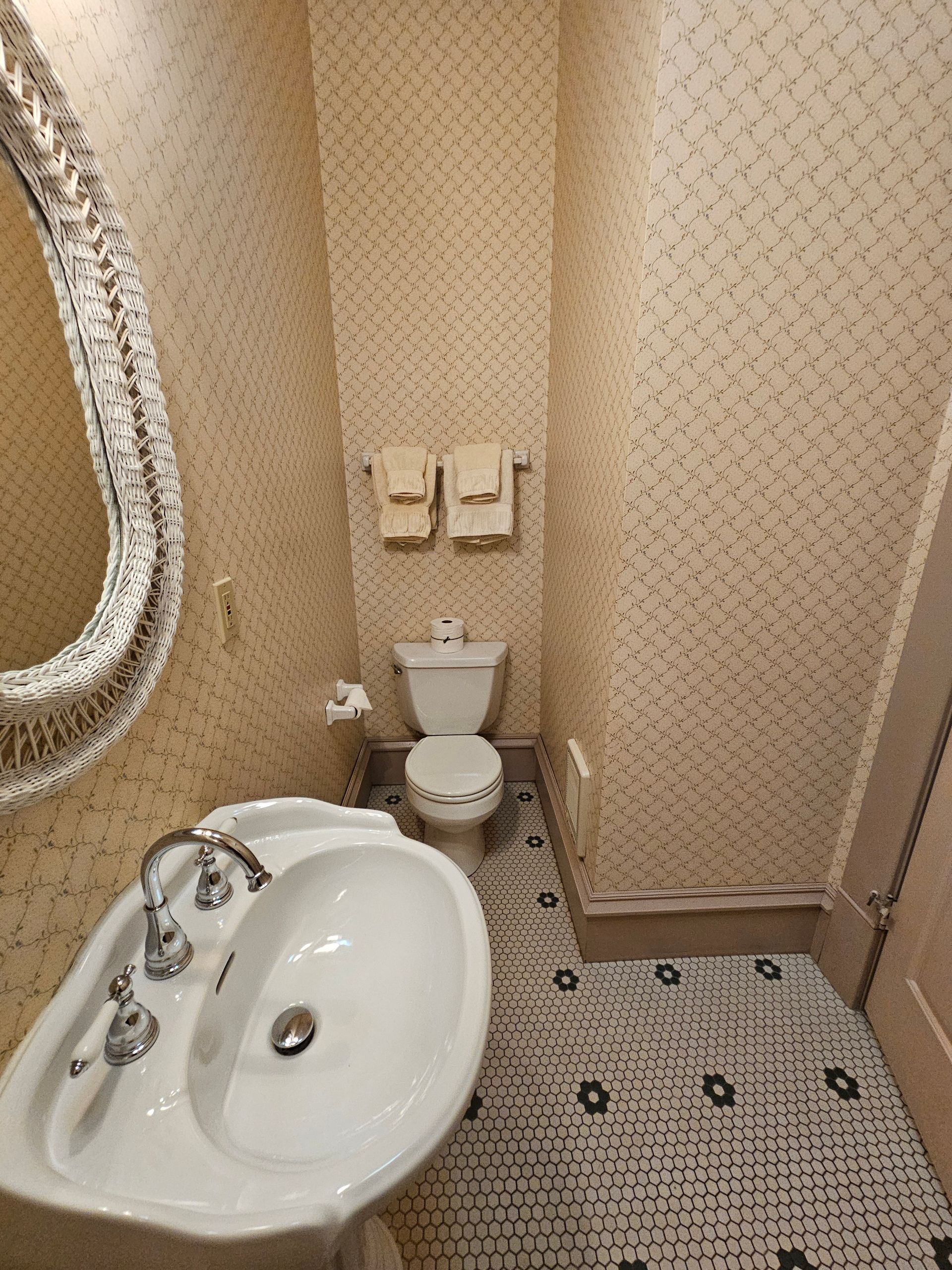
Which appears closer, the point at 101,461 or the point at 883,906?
the point at 101,461

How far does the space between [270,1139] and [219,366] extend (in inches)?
46.2

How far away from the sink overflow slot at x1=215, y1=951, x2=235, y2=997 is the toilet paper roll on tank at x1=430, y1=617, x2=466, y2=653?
1.32 metres

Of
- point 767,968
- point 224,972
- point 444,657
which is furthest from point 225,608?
point 767,968

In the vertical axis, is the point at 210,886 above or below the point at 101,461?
A: below

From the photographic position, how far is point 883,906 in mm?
1290

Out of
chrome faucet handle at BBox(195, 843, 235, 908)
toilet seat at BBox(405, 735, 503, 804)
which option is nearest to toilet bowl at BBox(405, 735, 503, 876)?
toilet seat at BBox(405, 735, 503, 804)

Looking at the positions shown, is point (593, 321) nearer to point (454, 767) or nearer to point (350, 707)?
point (350, 707)

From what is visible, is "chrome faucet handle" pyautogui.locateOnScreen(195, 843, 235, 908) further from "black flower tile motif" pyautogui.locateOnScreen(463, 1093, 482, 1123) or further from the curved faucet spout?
"black flower tile motif" pyautogui.locateOnScreen(463, 1093, 482, 1123)

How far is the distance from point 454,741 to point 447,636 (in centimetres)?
37

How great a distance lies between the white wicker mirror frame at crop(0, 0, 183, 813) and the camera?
54cm

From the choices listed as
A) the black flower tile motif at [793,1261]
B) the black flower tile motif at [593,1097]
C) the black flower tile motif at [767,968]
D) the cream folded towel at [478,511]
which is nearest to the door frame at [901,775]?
the black flower tile motif at [767,968]

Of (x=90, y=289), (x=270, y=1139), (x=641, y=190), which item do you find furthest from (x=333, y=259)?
(x=270, y=1139)

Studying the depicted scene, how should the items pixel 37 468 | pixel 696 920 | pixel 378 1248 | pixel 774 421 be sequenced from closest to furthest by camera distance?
pixel 37 468 → pixel 378 1248 → pixel 774 421 → pixel 696 920

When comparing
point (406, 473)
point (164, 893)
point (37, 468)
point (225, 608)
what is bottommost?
point (164, 893)
